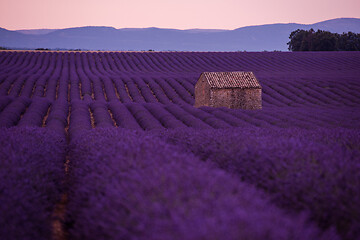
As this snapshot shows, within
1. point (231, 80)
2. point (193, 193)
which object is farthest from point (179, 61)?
point (193, 193)

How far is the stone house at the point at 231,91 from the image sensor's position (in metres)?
22.8

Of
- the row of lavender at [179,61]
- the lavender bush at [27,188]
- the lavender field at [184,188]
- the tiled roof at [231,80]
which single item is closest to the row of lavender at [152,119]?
the tiled roof at [231,80]

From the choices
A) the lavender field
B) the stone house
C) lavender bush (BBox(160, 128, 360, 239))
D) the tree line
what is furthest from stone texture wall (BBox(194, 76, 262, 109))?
the tree line

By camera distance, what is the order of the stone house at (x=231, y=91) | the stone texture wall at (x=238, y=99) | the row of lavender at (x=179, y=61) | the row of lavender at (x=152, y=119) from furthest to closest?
the row of lavender at (x=179, y=61)
the stone texture wall at (x=238, y=99)
the stone house at (x=231, y=91)
the row of lavender at (x=152, y=119)

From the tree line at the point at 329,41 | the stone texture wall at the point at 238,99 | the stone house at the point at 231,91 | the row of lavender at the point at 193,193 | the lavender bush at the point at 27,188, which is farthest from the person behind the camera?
the tree line at the point at 329,41

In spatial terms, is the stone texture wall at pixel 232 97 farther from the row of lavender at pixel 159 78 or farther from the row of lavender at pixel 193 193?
the row of lavender at pixel 193 193

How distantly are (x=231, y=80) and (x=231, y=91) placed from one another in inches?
37.3

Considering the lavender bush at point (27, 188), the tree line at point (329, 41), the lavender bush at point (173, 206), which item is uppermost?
the tree line at point (329, 41)

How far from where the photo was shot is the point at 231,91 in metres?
23.1

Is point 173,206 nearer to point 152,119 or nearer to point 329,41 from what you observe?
point 152,119

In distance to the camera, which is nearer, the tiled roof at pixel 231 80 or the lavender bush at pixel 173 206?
the lavender bush at pixel 173 206

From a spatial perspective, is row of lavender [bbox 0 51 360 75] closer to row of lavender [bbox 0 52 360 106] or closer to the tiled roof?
row of lavender [bbox 0 52 360 106]

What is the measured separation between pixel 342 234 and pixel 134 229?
8.72 ft

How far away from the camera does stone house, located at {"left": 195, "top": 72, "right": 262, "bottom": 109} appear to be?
74.7ft
